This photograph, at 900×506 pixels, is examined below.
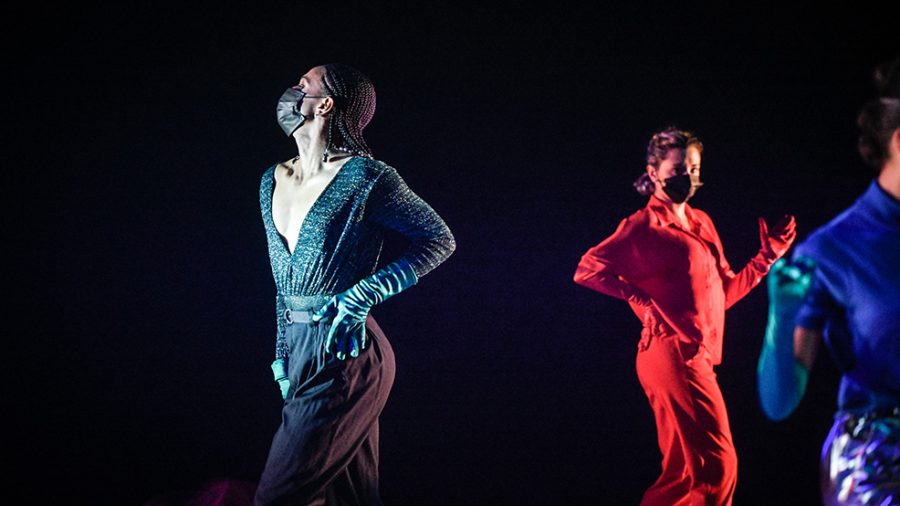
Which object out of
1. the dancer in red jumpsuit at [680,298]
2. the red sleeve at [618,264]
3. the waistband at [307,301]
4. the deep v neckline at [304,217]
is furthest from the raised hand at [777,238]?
the waistband at [307,301]

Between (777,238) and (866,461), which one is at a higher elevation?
(777,238)

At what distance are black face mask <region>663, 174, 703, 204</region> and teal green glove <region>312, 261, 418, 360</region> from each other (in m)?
1.68

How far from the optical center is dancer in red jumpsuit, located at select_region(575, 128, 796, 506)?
11.5ft

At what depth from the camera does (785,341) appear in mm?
1624

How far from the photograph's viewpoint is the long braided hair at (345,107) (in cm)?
301

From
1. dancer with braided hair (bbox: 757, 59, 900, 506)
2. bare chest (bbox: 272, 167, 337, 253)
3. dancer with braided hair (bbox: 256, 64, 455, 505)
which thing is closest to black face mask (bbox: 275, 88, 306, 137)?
dancer with braided hair (bbox: 256, 64, 455, 505)

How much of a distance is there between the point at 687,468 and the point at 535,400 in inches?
42.8

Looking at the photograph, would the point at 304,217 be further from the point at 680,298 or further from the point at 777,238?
the point at 777,238

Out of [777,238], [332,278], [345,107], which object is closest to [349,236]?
[332,278]

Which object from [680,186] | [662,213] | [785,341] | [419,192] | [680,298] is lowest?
[680,298]

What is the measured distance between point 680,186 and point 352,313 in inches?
74.1

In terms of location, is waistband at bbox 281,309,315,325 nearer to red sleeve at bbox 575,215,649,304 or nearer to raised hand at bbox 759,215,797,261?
red sleeve at bbox 575,215,649,304

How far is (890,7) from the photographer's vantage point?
4.20 meters

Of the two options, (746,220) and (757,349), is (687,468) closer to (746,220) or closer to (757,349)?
(757,349)
